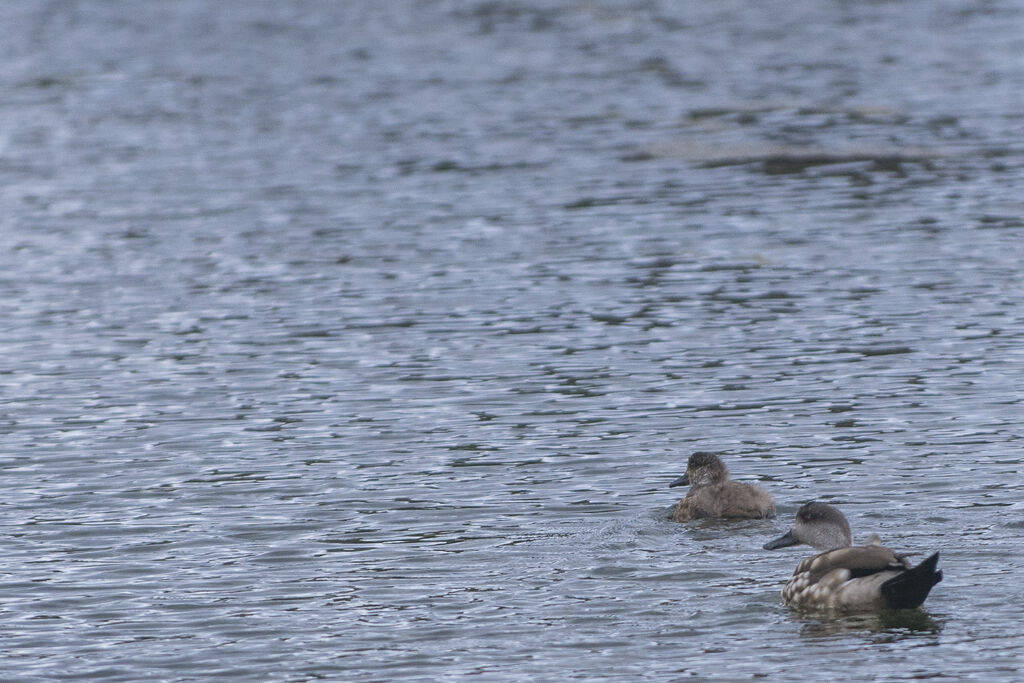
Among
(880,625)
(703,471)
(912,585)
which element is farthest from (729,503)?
(912,585)

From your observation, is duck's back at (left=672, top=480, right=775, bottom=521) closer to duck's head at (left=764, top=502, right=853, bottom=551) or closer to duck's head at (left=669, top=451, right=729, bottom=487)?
duck's head at (left=669, top=451, right=729, bottom=487)

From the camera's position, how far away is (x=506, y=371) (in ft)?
63.9

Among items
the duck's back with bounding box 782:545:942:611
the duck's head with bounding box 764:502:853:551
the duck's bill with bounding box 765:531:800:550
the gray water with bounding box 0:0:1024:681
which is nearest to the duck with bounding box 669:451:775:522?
the gray water with bounding box 0:0:1024:681

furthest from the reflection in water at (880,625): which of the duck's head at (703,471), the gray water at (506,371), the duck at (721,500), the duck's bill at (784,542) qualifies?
the duck's head at (703,471)

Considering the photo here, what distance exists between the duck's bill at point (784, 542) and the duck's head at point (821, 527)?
0.14ft

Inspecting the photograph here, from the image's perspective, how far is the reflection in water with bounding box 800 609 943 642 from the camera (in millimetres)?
11789

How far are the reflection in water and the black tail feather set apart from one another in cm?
9

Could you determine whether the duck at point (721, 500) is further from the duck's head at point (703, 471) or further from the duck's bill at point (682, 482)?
the duck's bill at point (682, 482)

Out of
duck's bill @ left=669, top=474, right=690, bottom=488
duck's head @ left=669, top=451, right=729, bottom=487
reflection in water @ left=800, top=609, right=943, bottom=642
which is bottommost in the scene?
reflection in water @ left=800, top=609, right=943, bottom=642

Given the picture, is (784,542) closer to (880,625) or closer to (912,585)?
(880,625)

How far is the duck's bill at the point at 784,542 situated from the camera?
43.2ft

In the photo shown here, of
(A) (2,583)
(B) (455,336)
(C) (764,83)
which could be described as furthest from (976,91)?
(A) (2,583)

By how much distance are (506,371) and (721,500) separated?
556cm

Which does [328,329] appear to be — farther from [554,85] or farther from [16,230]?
[554,85]
